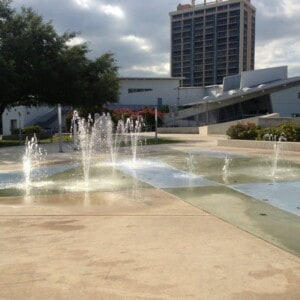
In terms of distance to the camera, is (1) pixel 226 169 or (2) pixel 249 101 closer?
(1) pixel 226 169

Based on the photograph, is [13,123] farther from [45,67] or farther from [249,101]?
[45,67]

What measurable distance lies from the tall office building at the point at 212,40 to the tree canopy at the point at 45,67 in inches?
2656

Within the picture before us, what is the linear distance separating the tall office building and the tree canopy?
67458mm

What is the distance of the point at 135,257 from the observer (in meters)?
4.57

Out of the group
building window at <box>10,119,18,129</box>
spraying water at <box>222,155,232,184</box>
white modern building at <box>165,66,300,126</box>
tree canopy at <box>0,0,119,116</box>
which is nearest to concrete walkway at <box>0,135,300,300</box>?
spraying water at <box>222,155,232,184</box>

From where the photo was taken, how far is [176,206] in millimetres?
7141

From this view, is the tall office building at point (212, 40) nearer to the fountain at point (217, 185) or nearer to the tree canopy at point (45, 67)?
the tree canopy at point (45, 67)

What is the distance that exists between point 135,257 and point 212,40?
9635cm

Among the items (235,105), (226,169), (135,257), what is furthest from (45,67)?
(235,105)

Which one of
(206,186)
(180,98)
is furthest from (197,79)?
(206,186)

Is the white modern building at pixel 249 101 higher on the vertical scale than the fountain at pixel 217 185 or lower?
higher

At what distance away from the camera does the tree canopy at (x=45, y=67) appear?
2764 cm

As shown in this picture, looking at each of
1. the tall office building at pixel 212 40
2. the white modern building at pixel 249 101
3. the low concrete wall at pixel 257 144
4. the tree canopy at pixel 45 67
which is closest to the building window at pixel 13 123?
the white modern building at pixel 249 101

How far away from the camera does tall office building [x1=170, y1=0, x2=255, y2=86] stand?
94.1m
